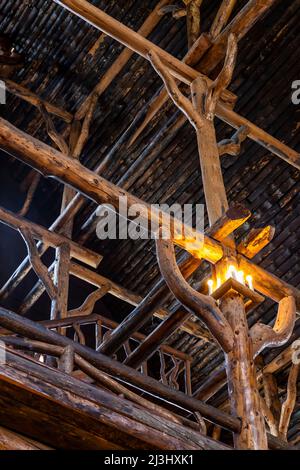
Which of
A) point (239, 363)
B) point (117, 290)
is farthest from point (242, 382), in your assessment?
point (117, 290)

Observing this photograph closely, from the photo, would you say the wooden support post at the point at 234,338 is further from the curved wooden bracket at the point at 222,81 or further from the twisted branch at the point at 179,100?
the curved wooden bracket at the point at 222,81

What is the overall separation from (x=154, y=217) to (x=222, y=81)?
79.6 inches

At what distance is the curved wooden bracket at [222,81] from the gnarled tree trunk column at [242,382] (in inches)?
95.0

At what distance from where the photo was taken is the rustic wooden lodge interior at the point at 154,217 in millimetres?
4074

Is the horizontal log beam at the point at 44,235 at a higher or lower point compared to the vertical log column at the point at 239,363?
higher

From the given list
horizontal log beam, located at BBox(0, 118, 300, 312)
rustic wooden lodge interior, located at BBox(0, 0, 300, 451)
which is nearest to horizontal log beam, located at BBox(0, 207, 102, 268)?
rustic wooden lodge interior, located at BBox(0, 0, 300, 451)

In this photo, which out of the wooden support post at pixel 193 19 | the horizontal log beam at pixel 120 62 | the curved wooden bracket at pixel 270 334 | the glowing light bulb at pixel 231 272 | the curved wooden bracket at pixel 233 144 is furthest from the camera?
the horizontal log beam at pixel 120 62

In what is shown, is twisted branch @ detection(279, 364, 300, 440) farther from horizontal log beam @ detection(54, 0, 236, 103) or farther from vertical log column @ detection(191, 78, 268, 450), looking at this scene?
horizontal log beam @ detection(54, 0, 236, 103)

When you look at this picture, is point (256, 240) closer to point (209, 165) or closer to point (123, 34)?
point (209, 165)

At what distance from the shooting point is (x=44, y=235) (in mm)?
7938

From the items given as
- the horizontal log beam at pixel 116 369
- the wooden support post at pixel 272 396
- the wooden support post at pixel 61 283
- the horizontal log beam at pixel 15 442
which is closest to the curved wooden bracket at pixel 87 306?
the wooden support post at pixel 61 283

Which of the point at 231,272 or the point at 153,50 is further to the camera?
the point at 153,50

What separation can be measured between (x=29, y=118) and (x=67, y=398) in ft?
24.7
